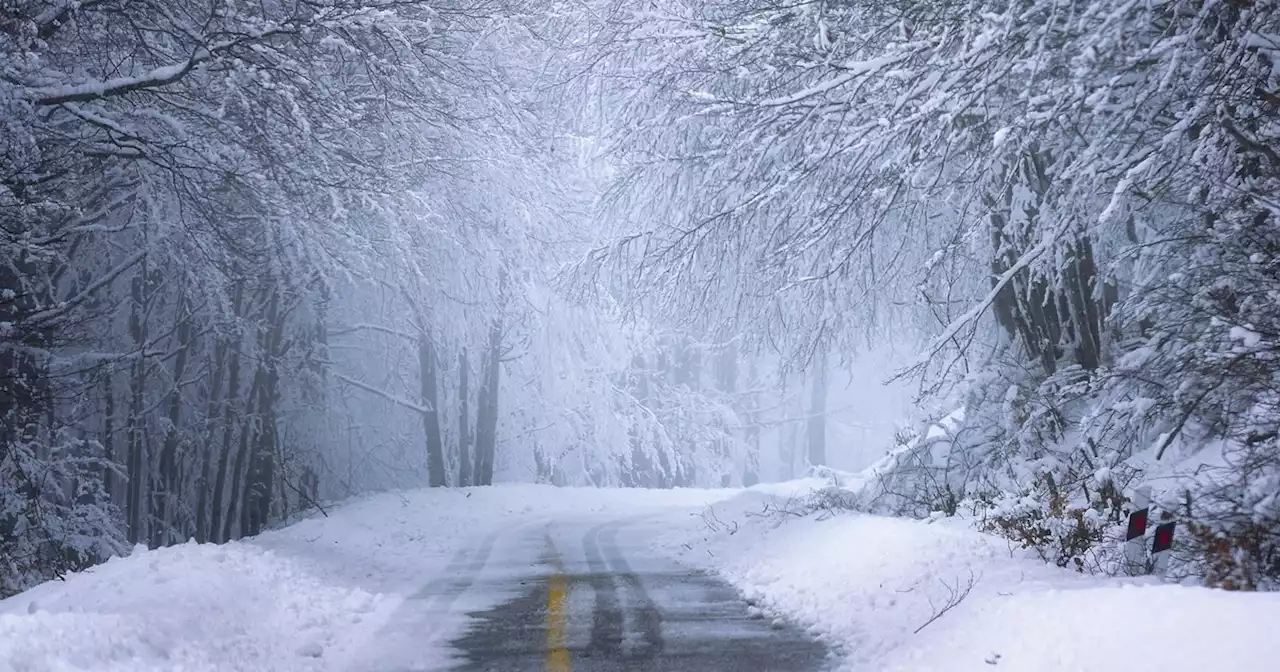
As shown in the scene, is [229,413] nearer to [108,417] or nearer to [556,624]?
[108,417]

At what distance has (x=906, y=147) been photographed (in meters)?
8.16

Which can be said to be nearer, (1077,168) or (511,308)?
(1077,168)

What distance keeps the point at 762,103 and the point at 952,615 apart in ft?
14.3

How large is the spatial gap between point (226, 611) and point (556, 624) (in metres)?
2.69

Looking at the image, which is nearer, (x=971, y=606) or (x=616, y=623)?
(x=971, y=606)

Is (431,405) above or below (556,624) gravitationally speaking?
above

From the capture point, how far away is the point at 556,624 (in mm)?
9336

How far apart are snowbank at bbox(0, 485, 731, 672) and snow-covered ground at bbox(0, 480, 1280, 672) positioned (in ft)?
0.06

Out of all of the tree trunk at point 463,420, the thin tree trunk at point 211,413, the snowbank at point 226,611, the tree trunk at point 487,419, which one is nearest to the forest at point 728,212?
the thin tree trunk at point 211,413

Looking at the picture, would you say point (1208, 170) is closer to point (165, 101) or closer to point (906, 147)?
point (906, 147)

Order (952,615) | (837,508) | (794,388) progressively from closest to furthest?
1. (952,615)
2. (837,508)
3. (794,388)

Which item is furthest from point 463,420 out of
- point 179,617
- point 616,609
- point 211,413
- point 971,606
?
point 971,606

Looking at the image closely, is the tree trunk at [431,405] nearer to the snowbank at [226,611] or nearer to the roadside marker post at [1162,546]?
the snowbank at [226,611]

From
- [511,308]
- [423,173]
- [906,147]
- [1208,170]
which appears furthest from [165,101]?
[511,308]
